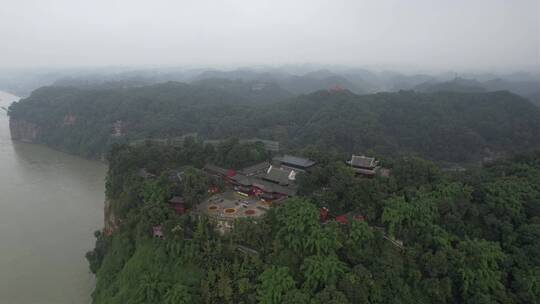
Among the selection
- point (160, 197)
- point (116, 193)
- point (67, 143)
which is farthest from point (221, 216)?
point (67, 143)

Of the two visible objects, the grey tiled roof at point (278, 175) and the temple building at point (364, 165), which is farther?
the temple building at point (364, 165)

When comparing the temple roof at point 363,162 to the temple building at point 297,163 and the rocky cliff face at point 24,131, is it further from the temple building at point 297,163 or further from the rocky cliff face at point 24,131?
the rocky cliff face at point 24,131

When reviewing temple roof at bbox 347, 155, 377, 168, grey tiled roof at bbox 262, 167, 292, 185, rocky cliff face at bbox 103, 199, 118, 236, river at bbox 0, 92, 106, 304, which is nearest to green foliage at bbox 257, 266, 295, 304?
grey tiled roof at bbox 262, 167, 292, 185

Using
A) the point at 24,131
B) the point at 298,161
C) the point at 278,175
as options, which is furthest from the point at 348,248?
the point at 24,131

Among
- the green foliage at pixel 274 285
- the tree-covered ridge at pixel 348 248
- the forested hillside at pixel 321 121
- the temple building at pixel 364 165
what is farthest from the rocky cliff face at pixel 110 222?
the forested hillside at pixel 321 121

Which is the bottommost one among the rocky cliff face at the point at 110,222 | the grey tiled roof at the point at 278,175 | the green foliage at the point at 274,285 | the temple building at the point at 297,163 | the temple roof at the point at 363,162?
the rocky cliff face at the point at 110,222

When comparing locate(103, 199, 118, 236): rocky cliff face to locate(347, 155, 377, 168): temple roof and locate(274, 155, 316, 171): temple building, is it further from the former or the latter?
locate(347, 155, 377, 168): temple roof
